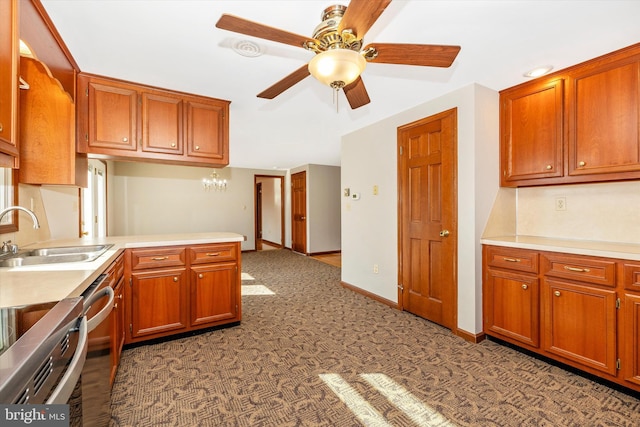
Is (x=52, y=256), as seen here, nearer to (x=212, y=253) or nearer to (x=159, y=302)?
(x=159, y=302)

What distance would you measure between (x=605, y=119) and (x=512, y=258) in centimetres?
120

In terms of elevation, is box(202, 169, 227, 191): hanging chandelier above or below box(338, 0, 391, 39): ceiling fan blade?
below

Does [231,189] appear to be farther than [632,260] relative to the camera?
Yes

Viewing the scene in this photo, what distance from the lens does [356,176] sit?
13.4ft

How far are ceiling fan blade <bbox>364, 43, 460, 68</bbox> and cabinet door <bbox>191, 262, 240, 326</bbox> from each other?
2.22 meters

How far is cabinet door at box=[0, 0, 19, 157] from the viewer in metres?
1.17

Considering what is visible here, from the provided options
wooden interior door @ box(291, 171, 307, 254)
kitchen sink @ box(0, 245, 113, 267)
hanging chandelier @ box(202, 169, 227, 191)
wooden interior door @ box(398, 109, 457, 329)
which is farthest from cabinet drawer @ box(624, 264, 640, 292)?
hanging chandelier @ box(202, 169, 227, 191)

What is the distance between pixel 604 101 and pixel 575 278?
51.4 inches

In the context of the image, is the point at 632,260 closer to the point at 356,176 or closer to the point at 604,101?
the point at 604,101

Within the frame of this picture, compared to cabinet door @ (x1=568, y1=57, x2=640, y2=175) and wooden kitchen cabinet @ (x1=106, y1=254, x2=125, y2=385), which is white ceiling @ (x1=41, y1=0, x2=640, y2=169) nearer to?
cabinet door @ (x1=568, y1=57, x2=640, y2=175)

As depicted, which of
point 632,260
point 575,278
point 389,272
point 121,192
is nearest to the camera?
point 632,260

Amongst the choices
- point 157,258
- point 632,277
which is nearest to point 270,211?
point 157,258

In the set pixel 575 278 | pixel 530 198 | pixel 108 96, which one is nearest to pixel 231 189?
pixel 108 96

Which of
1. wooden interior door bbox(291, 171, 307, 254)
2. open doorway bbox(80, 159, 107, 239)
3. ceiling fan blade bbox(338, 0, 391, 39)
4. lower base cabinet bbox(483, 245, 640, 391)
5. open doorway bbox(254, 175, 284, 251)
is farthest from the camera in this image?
open doorway bbox(254, 175, 284, 251)
